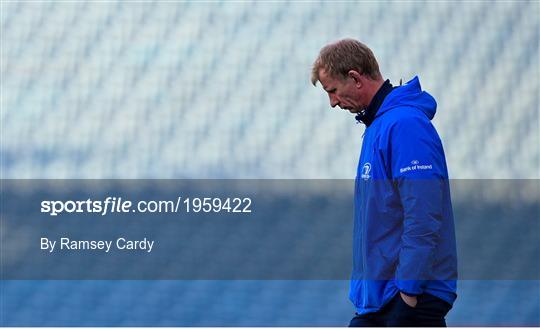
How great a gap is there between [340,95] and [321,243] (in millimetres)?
1684

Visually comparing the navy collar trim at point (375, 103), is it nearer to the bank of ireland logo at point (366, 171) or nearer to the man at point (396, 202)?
the man at point (396, 202)

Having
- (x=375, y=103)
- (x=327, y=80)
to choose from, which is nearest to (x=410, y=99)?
(x=375, y=103)

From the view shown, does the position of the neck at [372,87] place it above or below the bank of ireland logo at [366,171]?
above

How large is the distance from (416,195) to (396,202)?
8 cm

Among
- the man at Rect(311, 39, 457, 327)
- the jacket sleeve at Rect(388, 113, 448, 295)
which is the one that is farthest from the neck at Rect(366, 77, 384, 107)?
the jacket sleeve at Rect(388, 113, 448, 295)

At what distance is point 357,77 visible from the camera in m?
2.07

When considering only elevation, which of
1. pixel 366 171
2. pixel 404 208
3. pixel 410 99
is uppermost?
pixel 410 99

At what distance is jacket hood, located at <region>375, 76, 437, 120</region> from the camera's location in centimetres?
202

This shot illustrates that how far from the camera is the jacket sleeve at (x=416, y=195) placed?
1880 mm

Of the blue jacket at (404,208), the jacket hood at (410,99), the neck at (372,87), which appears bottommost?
the blue jacket at (404,208)

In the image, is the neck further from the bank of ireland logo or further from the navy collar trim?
the bank of ireland logo

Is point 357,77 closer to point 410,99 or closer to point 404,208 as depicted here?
point 410,99

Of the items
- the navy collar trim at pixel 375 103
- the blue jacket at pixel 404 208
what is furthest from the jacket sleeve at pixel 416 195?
the navy collar trim at pixel 375 103

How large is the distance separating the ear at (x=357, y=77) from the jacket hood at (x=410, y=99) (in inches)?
2.9
